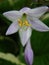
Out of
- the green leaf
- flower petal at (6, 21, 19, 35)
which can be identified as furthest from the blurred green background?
flower petal at (6, 21, 19, 35)

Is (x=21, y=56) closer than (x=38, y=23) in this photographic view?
No

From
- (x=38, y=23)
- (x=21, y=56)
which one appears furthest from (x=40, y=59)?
(x=38, y=23)

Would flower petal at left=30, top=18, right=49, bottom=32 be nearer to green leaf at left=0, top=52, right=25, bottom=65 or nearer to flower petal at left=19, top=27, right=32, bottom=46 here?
flower petal at left=19, top=27, right=32, bottom=46

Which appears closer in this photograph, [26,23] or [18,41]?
[26,23]

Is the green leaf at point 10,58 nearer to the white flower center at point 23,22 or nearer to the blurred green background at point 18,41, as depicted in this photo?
the blurred green background at point 18,41

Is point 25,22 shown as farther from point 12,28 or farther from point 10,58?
point 10,58

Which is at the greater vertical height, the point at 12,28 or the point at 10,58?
the point at 12,28

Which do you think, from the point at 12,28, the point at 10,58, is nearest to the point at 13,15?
the point at 12,28

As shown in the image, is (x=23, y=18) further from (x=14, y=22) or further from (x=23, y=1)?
(x=23, y=1)
